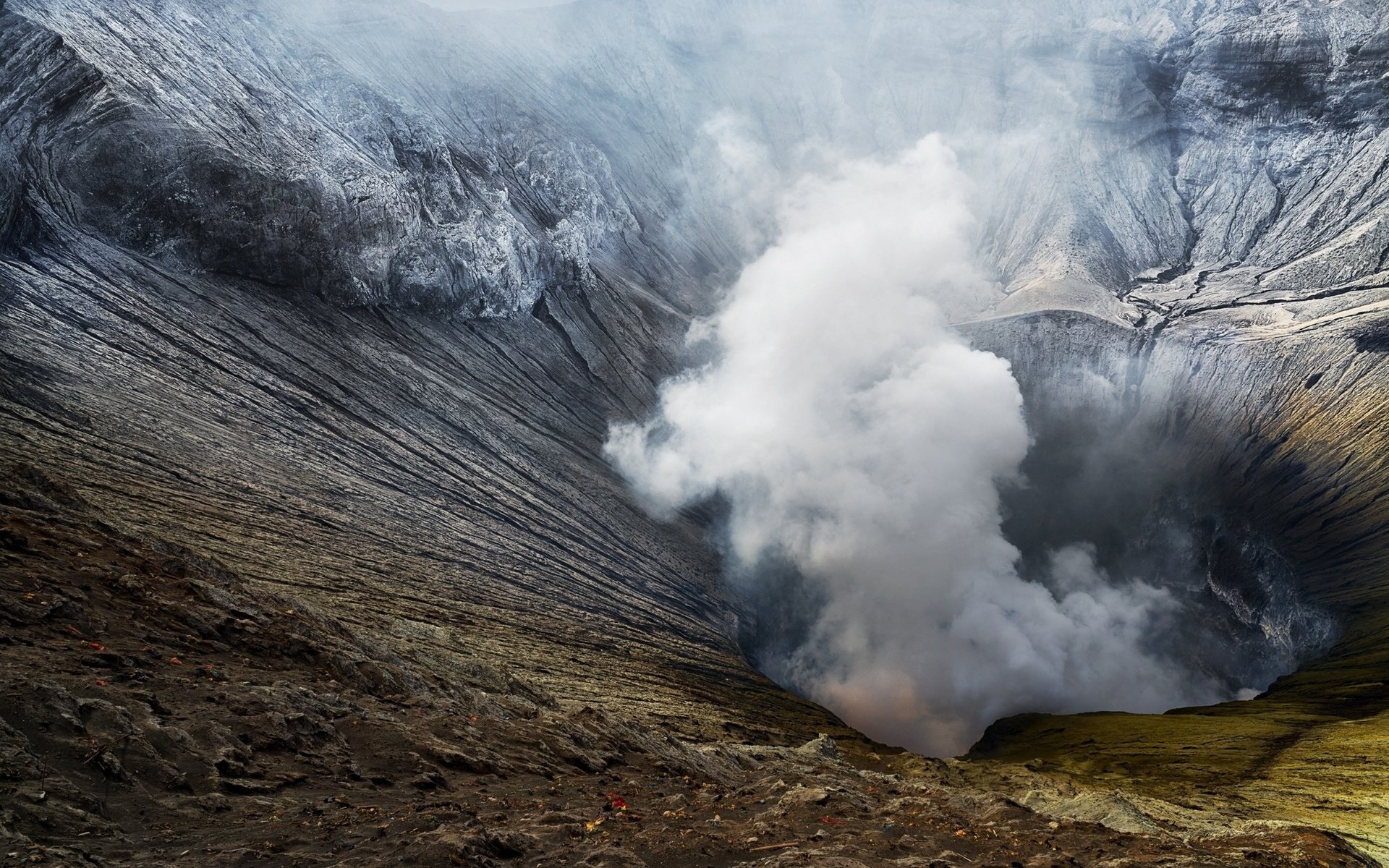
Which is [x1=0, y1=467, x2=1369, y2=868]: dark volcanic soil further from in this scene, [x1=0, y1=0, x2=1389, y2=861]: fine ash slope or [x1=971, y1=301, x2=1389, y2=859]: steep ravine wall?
[x1=971, y1=301, x2=1389, y2=859]: steep ravine wall

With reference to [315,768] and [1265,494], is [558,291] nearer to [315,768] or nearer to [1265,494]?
[315,768]

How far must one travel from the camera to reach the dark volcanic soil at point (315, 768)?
1393cm

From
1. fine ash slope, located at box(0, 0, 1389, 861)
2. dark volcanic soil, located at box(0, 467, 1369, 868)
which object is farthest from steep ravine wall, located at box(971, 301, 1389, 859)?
dark volcanic soil, located at box(0, 467, 1369, 868)

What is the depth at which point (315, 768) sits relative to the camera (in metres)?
18.2

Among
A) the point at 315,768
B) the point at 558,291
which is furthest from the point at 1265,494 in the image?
the point at 315,768

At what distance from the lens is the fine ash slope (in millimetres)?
49844

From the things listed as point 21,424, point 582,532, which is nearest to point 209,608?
point 21,424

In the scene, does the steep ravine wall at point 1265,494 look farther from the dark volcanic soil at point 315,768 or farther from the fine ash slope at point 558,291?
the dark volcanic soil at point 315,768

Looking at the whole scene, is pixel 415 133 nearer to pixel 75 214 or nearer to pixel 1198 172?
pixel 75 214

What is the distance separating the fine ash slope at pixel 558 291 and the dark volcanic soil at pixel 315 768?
907 centimetres

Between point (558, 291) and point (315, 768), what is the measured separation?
251 feet

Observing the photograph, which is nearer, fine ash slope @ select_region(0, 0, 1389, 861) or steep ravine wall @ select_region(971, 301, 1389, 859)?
fine ash slope @ select_region(0, 0, 1389, 861)

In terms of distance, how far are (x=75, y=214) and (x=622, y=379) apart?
48.4 m

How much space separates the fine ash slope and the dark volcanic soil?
9070mm
